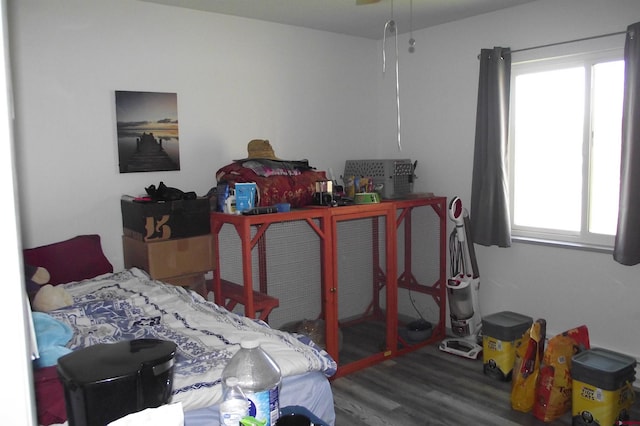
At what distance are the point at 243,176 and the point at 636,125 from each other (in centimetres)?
235

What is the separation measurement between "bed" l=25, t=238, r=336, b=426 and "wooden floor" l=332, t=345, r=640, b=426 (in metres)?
1.08

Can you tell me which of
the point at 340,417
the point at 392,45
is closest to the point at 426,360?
the point at 340,417

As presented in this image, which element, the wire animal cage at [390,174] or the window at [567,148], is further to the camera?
the wire animal cage at [390,174]

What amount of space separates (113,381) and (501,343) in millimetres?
2880

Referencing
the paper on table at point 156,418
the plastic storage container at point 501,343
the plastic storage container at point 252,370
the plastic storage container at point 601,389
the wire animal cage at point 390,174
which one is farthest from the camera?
the wire animal cage at point 390,174

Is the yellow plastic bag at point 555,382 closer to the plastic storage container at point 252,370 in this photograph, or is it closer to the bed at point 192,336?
the bed at point 192,336

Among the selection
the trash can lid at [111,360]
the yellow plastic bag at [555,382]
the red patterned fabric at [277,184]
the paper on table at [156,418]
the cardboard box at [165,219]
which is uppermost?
the red patterned fabric at [277,184]

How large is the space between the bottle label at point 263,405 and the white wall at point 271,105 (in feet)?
7.94

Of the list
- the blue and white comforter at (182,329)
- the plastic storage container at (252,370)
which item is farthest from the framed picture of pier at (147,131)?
the plastic storage container at (252,370)

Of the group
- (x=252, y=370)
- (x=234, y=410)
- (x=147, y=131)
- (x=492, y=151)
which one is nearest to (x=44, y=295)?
(x=147, y=131)

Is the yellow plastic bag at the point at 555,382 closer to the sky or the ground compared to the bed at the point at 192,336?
closer to the ground

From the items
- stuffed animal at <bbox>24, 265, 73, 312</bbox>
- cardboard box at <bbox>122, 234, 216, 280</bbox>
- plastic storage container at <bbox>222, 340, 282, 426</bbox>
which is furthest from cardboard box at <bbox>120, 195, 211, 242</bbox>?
plastic storage container at <bbox>222, 340, 282, 426</bbox>

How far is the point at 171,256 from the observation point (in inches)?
117

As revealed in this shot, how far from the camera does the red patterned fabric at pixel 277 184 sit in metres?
3.24
